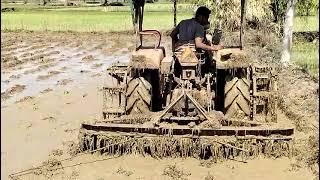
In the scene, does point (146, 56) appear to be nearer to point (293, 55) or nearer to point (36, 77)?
point (36, 77)

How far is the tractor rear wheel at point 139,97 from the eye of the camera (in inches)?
294

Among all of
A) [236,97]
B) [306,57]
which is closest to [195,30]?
[236,97]

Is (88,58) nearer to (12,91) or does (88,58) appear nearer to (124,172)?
(12,91)

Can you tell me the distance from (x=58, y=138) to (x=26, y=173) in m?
1.91

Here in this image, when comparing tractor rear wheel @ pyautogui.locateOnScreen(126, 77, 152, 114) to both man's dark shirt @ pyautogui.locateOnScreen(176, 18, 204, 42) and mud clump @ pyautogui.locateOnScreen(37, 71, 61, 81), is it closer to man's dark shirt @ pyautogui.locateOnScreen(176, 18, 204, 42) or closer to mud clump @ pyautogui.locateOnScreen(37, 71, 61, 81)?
man's dark shirt @ pyautogui.locateOnScreen(176, 18, 204, 42)

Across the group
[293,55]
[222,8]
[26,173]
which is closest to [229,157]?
[26,173]

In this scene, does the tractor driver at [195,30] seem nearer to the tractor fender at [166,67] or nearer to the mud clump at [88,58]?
the tractor fender at [166,67]

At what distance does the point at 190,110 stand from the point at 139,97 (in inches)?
31.3

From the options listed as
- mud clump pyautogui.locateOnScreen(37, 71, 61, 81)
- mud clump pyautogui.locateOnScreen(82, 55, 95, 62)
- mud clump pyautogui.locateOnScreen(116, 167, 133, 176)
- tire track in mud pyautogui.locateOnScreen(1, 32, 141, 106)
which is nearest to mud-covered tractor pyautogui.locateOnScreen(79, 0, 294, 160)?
mud clump pyautogui.locateOnScreen(116, 167, 133, 176)

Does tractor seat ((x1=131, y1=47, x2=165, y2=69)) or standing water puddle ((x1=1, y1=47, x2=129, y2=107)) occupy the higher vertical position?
tractor seat ((x1=131, y1=47, x2=165, y2=69))

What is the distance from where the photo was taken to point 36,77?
1580 cm

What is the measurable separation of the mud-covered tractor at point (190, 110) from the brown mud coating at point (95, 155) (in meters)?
0.12

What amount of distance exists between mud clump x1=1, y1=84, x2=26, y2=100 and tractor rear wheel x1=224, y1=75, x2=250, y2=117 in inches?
260

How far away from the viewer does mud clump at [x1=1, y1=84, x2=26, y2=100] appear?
12.5 metres
